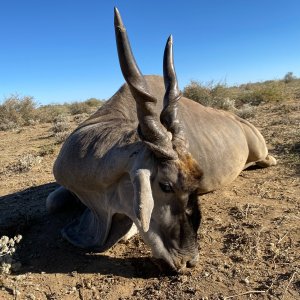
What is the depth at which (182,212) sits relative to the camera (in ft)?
10.8

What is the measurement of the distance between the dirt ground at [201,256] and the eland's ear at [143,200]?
0.58 m

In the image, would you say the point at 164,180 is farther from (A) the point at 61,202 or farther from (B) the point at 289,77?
(B) the point at 289,77

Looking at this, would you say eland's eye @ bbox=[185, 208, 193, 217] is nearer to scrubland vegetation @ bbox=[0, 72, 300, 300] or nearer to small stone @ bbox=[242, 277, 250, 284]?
scrubland vegetation @ bbox=[0, 72, 300, 300]

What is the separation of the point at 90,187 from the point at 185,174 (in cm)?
109

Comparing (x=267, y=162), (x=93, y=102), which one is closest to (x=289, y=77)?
(x=93, y=102)

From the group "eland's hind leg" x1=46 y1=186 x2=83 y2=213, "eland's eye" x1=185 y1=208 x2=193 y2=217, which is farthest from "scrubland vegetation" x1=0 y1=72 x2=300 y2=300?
"eland's eye" x1=185 y1=208 x2=193 y2=217

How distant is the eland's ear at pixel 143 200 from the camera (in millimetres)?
3070

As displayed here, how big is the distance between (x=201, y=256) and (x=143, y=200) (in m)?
Result: 0.96

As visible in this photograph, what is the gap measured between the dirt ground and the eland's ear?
22.8 inches

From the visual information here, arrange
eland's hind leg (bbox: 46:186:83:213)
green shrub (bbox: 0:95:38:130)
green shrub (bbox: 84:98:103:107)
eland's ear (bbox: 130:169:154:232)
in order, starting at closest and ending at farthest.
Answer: eland's ear (bbox: 130:169:154:232), eland's hind leg (bbox: 46:186:83:213), green shrub (bbox: 0:95:38:130), green shrub (bbox: 84:98:103:107)

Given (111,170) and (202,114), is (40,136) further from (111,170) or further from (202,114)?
(111,170)

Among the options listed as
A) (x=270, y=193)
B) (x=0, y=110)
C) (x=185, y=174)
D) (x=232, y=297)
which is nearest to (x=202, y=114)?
(x=270, y=193)

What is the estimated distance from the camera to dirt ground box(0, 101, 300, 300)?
3199mm

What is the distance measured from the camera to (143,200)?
3076mm
